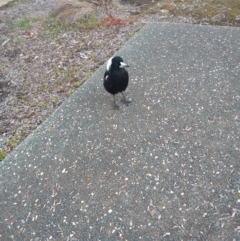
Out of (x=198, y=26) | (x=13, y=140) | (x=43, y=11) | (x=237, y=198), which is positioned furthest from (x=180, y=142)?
(x=43, y=11)

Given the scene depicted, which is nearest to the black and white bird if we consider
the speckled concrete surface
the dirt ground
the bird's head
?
the bird's head

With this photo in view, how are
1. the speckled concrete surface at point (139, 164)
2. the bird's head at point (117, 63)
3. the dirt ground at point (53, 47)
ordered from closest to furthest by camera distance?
the speckled concrete surface at point (139, 164) < the bird's head at point (117, 63) < the dirt ground at point (53, 47)

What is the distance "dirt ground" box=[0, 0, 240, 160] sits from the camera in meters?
4.17

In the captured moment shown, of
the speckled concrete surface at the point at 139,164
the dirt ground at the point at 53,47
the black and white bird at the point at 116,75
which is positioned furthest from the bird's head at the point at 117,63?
the dirt ground at the point at 53,47

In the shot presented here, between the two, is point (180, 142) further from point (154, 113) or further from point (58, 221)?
point (58, 221)

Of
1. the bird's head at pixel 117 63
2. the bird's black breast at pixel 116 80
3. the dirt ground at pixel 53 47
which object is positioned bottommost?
the dirt ground at pixel 53 47

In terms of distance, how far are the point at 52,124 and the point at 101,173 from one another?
3.56ft

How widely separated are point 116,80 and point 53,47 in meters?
2.72

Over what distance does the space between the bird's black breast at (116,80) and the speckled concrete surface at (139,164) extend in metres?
0.31

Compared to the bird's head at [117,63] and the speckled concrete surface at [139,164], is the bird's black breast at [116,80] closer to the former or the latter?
the bird's head at [117,63]

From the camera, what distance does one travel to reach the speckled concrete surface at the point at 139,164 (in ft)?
8.05

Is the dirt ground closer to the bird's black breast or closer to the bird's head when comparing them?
the bird's black breast

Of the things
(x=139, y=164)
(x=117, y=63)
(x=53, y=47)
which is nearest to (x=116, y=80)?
(x=117, y=63)

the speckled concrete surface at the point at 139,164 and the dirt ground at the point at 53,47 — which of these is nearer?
the speckled concrete surface at the point at 139,164
